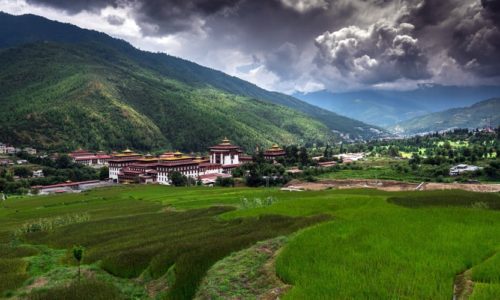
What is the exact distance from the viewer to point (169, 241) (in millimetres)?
29469

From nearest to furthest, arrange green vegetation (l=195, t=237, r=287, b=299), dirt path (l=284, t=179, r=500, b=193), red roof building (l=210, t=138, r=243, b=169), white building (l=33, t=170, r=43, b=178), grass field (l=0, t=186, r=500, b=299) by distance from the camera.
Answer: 1. grass field (l=0, t=186, r=500, b=299)
2. green vegetation (l=195, t=237, r=287, b=299)
3. dirt path (l=284, t=179, r=500, b=193)
4. white building (l=33, t=170, r=43, b=178)
5. red roof building (l=210, t=138, r=243, b=169)

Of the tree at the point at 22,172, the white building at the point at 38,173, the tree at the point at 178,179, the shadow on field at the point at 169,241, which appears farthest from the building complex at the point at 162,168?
the shadow on field at the point at 169,241

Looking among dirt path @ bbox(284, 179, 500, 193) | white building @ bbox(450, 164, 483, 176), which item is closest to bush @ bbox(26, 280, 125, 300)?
dirt path @ bbox(284, 179, 500, 193)

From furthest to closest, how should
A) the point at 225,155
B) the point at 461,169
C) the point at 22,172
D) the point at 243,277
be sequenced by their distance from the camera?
the point at 225,155
the point at 22,172
the point at 461,169
the point at 243,277

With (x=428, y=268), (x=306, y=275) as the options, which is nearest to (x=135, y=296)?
(x=306, y=275)

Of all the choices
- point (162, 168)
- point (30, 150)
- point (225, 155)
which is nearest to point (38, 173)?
point (162, 168)

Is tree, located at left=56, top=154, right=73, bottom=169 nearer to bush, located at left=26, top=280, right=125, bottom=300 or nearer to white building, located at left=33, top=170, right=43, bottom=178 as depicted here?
white building, located at left=33, top=170, right=43, bottom=178

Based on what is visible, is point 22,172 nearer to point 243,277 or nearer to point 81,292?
point 81,292

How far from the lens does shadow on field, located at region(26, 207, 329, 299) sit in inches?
795

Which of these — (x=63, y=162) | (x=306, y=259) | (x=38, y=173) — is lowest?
(x=306, y=259)

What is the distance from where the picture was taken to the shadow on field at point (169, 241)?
20.2m

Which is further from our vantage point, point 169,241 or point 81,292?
point 169,241

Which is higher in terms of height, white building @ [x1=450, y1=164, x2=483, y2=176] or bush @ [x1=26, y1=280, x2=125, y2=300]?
white building @ [x1=450, y1=164, x2=483, y2=176]

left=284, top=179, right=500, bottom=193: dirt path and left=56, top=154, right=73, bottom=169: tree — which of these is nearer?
left=284, top=179, right=500, bottom=193: dirt path
